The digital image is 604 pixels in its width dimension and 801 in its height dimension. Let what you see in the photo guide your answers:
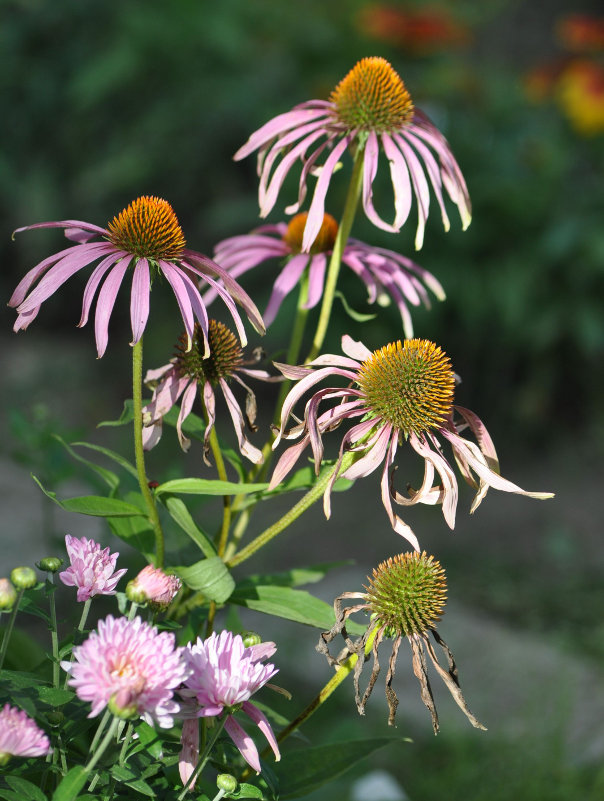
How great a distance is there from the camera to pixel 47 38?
4031 millimetres

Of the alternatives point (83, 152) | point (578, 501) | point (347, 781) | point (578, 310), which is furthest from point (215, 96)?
point (347, 781)

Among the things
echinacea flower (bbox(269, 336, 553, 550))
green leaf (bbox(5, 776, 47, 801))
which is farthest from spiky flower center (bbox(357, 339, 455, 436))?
green leaf (bbox(5, 776, 47, 801))

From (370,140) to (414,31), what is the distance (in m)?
3.17

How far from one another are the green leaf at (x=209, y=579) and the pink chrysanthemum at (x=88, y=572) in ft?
0.28

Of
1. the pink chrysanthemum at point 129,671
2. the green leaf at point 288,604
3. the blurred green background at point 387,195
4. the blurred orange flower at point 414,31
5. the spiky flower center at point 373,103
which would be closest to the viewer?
the pink chrysanthemum at point 129,671

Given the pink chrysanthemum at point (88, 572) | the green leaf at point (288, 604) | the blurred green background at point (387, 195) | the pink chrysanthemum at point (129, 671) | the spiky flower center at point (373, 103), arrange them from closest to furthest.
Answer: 1. the pink chrysanthemum at point (129, 671)
2. the pink chrysanthemum at point (88, 572)
3. the green leaf at point (288, 604)
4. the spiky flower center at point (373, 103)
5. the blurred green background at point (387, 195)

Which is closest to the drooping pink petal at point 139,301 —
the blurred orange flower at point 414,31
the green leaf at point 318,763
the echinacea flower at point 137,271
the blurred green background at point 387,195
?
the echinacea flower at point 137,271

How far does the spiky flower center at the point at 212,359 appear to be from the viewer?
726mm

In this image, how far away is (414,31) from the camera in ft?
12.2

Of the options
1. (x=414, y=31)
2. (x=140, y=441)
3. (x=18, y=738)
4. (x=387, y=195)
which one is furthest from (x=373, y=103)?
(x=414, y=31)

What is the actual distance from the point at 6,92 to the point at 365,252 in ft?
11.5

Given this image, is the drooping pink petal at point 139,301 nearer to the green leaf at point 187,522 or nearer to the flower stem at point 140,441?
the flower stem at point 140,441

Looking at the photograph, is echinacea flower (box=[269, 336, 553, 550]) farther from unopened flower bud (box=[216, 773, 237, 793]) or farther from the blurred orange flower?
the blurred orange flower

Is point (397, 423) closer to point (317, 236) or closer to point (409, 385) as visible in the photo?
point (409, 385)
